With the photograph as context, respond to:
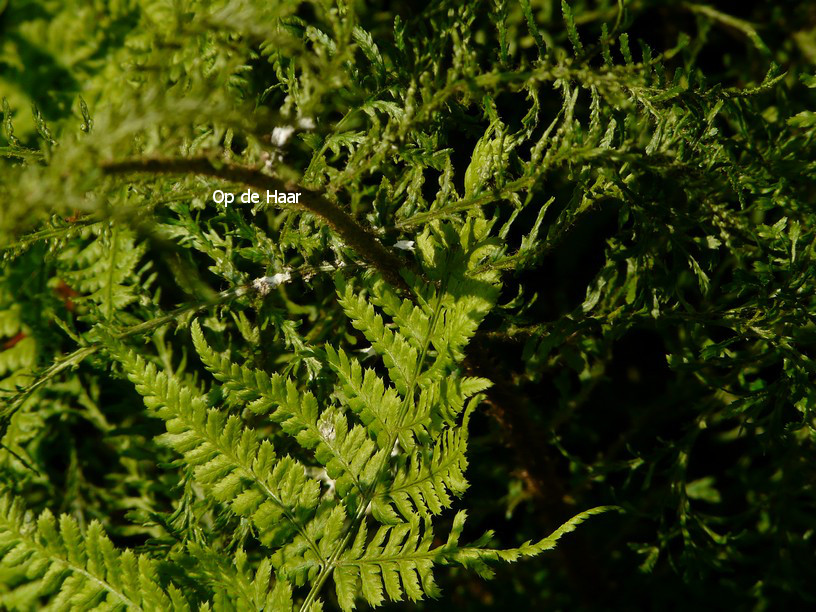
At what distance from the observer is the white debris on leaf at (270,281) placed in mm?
1201

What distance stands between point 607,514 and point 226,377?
116 centimetres

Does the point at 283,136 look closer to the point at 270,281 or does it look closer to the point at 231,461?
the point at 270,281

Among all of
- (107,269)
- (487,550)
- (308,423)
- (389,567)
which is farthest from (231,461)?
(107,269)

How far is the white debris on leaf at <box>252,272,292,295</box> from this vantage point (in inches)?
47.3

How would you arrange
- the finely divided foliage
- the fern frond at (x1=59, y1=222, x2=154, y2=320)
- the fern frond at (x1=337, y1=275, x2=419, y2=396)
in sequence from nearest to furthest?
the finely divided foliage, the fern frond at (x1=337, y1=275, x2=419, y2=396), the fern frond at (x1=59, y1=222, x2=154, y2=320)

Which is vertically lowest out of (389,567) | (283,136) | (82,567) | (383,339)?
(389,567)

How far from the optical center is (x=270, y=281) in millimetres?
1209

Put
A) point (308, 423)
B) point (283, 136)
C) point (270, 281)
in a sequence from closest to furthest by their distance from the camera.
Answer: point (283, 136) < point (308, 423) < point (270, 281)

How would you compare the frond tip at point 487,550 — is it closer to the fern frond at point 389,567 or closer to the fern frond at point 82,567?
the fern frond at point 389,567

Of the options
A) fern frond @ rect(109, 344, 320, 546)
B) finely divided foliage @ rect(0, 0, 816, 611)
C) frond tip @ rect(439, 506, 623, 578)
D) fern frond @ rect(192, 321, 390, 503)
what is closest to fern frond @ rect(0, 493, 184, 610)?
finely divided foliage @ rect(0, 0, 816, 611)

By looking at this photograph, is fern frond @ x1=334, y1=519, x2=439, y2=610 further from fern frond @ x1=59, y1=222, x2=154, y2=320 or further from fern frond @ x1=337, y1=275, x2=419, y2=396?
fern frond @ x1=59, y1=222, x2=154, y2=320

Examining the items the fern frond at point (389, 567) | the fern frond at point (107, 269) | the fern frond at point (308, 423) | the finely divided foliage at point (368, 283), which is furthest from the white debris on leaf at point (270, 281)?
the fern frond at point (389, 567)

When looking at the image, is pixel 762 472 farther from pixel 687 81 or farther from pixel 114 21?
pixel 114 21

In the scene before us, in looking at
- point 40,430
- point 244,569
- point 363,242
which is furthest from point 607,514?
point 40,430
